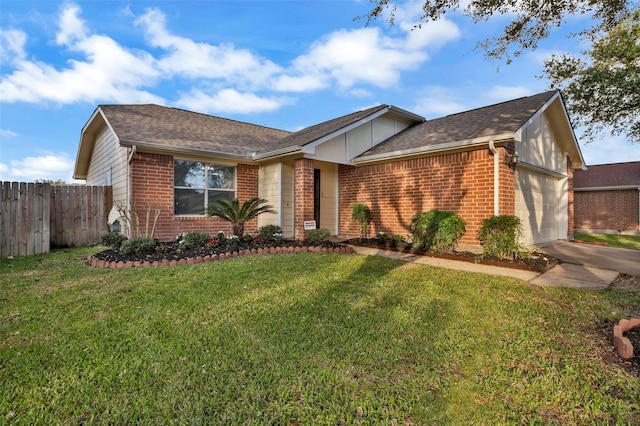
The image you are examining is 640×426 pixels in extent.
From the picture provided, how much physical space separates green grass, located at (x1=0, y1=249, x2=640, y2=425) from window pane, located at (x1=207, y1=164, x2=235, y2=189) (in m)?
5.37

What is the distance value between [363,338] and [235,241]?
5.37 metres

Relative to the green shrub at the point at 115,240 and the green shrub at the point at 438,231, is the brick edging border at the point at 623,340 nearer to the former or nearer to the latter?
the green shrub at the point at 438,231

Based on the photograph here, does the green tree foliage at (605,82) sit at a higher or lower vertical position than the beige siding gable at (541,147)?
higher

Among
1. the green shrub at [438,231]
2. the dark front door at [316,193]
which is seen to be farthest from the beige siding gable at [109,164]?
the green shrub at [438,231]

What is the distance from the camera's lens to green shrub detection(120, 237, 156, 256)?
621cm

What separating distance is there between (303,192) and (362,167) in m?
2.53

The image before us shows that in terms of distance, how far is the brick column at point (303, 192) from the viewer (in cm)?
873

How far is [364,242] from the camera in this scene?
8.88 m

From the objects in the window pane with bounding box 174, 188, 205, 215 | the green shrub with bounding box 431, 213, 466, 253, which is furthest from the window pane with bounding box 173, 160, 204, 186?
the green shrub with bounding box 431, 213, 466, 253

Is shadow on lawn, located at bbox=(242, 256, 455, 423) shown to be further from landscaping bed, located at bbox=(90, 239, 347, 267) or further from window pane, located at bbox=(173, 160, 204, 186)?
window pane, located at bbox=(173, 160, 204, 186)

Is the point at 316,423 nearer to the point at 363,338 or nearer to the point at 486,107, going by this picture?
the point at 363,338

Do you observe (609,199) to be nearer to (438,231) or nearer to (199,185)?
(438,231)

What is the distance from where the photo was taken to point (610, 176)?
18078mm

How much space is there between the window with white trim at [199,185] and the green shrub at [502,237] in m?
7.33
